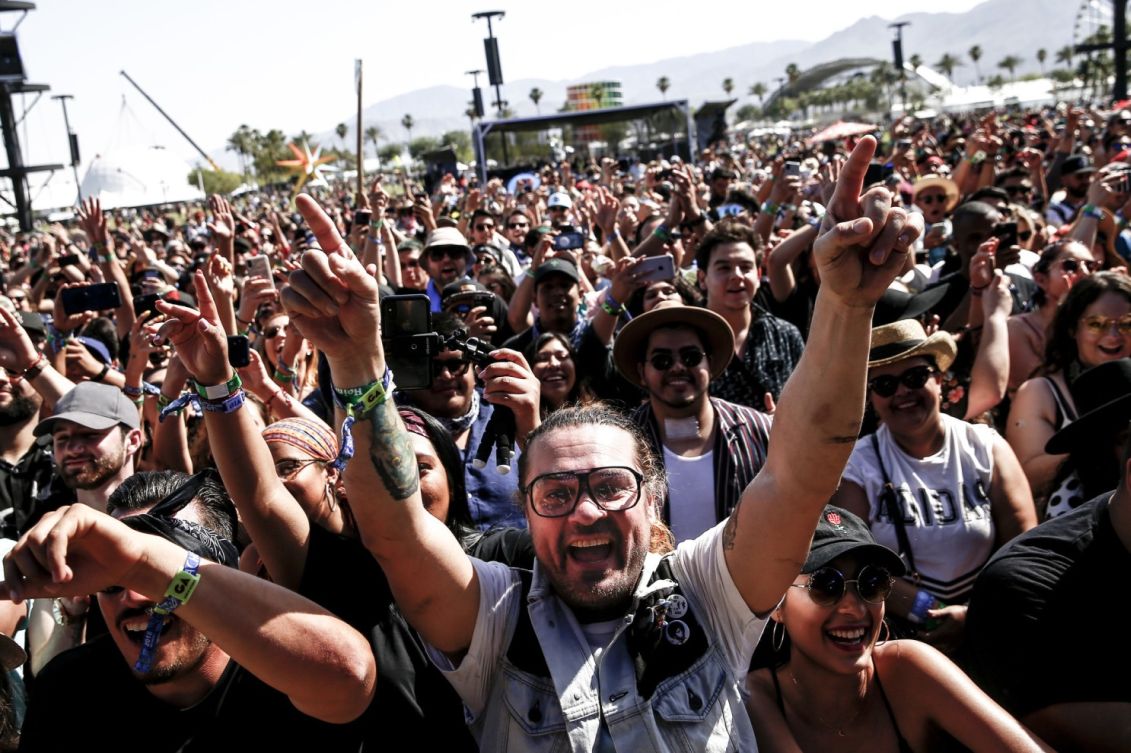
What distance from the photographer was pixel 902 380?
338 centimetres

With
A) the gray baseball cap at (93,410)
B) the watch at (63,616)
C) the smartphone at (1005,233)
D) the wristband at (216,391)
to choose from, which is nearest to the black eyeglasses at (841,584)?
the wristband at (216,391)

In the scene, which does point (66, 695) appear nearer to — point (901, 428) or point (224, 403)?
point (224, 403)

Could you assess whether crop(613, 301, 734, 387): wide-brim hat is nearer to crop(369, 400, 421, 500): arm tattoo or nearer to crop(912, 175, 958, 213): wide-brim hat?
crop(369, 400, 421, 500): arm tattoo

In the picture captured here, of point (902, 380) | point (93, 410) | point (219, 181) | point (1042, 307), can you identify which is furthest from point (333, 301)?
point (219, 181)

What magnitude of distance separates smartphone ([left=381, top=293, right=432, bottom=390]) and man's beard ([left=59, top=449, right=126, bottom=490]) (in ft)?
7.30

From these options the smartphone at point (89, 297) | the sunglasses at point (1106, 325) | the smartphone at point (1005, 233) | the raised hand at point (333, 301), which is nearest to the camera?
the raised hand at point (333, 301)

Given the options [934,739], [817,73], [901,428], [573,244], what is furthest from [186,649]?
[817,73]

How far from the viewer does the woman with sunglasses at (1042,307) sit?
15.0 feet

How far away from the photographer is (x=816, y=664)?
2445mm

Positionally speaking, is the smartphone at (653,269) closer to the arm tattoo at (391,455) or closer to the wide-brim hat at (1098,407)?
the wide-brim hat at (1098,407)

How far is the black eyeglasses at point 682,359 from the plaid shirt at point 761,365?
728 millimetres

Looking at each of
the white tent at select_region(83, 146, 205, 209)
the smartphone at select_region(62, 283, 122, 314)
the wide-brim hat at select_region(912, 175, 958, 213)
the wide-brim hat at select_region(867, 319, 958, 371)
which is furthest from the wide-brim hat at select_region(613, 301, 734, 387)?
the white tent at select_region(83, 146, 205, 209)

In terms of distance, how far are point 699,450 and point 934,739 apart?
1.44 m

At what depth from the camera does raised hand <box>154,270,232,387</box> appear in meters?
2.30
